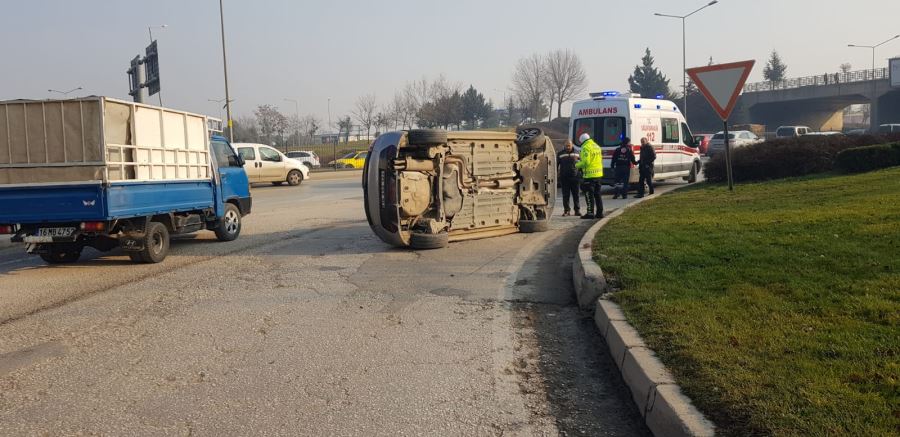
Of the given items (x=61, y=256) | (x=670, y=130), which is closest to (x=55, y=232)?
(x=61, y=256)

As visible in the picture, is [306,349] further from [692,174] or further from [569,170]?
[692,174]

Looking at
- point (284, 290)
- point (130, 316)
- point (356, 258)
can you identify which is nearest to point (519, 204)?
point (356, 258)

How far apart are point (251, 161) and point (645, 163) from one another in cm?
1623

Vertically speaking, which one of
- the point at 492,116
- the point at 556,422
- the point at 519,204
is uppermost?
the point at 492,116

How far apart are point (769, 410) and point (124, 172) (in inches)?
334

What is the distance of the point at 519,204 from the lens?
41.9 ft

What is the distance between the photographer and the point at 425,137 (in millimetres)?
10703

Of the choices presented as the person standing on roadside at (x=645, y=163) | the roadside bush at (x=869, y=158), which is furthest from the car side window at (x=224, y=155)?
the roadside bush at (x=869, y=158)

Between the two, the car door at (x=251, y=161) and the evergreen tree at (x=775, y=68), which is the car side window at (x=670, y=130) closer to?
the car door at (x=251, y=161)

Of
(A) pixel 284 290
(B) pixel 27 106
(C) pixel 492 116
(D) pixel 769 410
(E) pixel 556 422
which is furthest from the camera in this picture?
(C) pixel 492 116

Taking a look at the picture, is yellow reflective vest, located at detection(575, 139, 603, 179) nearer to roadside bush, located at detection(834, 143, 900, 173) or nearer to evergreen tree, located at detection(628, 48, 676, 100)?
roadside bush, located at detection(834, 143, 900, 173)

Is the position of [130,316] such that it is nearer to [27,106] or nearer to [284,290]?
[284,290]

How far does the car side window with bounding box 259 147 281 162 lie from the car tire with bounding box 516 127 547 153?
61.0 feet

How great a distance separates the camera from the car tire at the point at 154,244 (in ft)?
32.8
